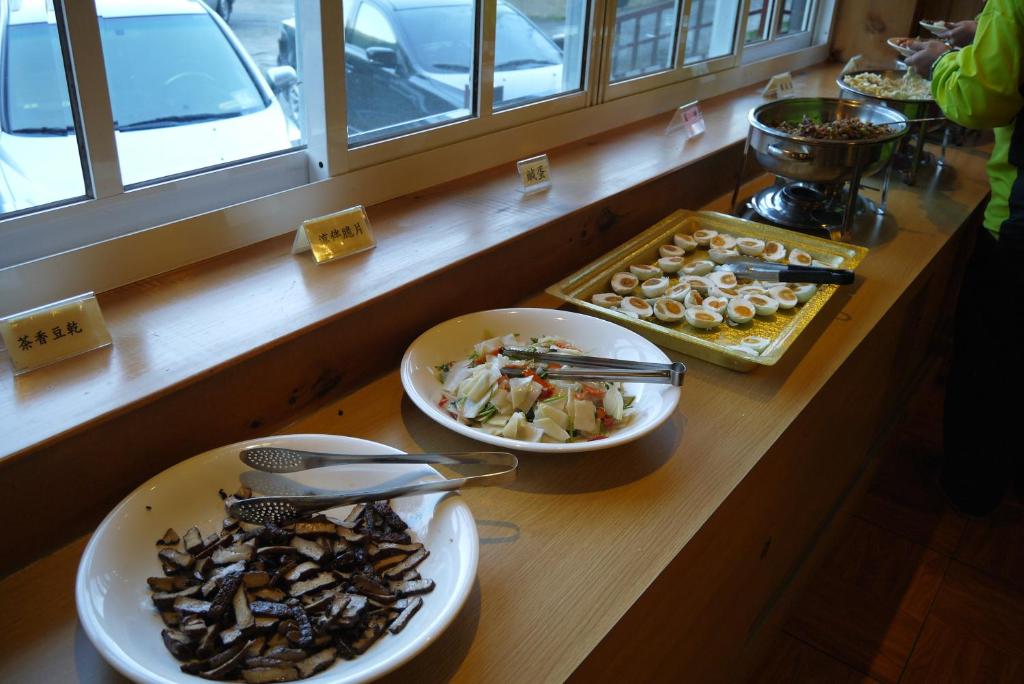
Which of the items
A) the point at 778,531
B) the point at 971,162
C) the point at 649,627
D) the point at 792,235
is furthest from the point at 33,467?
the point at 971,162

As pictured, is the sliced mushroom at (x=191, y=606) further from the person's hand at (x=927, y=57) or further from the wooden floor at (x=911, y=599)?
the person's hand at (x=927, y=57)

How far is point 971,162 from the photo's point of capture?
2.24m

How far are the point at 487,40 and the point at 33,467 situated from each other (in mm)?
1111

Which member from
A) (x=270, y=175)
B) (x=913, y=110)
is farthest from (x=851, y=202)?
(x=270, y=175)

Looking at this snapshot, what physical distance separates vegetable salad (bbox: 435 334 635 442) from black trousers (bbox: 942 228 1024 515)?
1035mm

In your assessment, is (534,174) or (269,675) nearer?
(269,675)

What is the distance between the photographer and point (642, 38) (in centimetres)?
204

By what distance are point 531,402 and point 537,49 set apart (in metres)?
1.03

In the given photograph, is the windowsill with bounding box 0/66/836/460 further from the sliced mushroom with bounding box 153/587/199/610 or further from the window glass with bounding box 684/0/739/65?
the window glass with bounding box 684/0/739/65

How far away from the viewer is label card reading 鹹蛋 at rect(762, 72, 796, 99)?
2346mm

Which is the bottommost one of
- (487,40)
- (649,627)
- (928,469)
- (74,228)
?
(928,469)

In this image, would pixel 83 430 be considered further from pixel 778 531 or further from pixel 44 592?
pixel 778 531

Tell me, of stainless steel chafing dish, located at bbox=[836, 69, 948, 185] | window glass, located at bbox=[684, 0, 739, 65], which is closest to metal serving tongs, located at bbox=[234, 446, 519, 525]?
stainless steel chafing dish, located at bbox=[836, 69, 948, 185]

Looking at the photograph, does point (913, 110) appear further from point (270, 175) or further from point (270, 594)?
point (270, 594)
